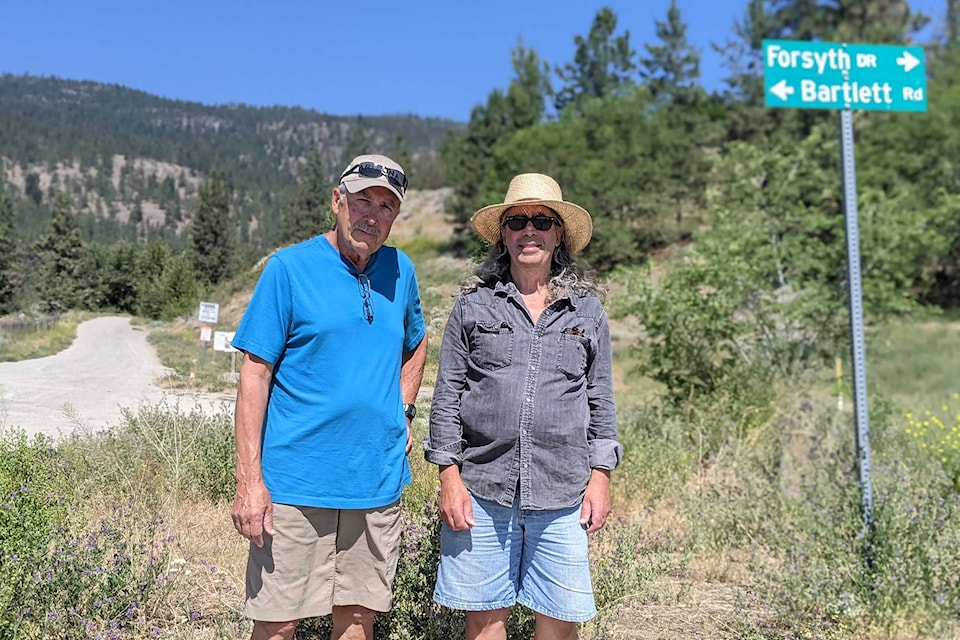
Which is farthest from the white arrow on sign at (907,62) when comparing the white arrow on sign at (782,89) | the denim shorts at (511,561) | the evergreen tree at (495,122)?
the evergreen tree at (495,122)

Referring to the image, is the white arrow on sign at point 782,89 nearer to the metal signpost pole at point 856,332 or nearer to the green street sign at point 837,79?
the green street sign at point 837,79

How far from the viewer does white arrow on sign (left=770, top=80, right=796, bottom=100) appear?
4008 millimetres

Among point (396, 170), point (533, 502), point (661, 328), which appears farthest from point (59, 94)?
point (661, 328)

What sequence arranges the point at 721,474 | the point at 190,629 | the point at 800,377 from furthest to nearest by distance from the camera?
the point at 800,377
the point at 721,474
the point at 190,629

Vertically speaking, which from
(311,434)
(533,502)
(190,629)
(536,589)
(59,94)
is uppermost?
(59,94)

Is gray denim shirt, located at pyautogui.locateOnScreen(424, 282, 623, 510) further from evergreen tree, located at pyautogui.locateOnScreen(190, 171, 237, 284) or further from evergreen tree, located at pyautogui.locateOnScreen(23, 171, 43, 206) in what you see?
evergreen tree, located at pyautogui.locateOnScreen(23, 171, 43, 206)

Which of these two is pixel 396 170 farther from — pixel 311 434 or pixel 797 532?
pixel 797 532

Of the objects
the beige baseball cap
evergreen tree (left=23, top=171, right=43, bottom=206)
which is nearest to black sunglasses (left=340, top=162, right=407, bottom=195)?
the beige baseball cap

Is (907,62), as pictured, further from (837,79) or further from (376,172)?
(376,172)

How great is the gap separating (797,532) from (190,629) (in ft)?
11.0

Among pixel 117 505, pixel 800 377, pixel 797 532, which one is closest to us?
pixel 117 505

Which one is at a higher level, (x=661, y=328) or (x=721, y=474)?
(x=661, y=328)

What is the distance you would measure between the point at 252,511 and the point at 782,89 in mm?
3395

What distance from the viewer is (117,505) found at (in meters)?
3.54
